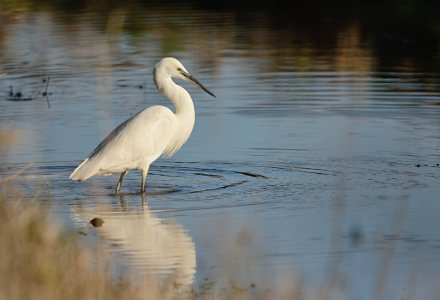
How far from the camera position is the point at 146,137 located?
9109 millimetres

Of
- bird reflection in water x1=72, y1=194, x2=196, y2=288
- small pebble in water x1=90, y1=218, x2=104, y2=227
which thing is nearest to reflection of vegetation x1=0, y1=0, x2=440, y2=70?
bird reflection in water x1=72, y1=194, x2=196, y2=288

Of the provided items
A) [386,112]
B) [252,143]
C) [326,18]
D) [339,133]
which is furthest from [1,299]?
[326,18]

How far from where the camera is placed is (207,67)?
16.8m

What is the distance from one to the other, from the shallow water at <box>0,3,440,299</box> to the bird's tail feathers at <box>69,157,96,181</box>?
23cm

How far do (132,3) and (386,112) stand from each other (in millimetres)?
16770

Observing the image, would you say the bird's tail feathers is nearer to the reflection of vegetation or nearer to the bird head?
the bird head

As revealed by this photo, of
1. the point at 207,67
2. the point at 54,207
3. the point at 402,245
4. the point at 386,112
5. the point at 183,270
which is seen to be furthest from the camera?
the point at 207,67

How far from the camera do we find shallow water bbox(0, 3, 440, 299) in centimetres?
648

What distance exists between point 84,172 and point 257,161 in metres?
2.02

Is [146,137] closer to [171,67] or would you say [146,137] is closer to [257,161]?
[171,67]

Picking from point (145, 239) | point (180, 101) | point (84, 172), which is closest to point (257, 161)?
point (180, 101)

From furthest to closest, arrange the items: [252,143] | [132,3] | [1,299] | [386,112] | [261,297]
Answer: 1. [132,3]
2. [386,112]
3. [252,143]
4. [261,297]
5. [1,299]

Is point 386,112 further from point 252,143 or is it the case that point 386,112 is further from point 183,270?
point 183,270

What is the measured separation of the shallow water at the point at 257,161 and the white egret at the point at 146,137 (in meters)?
0.31
